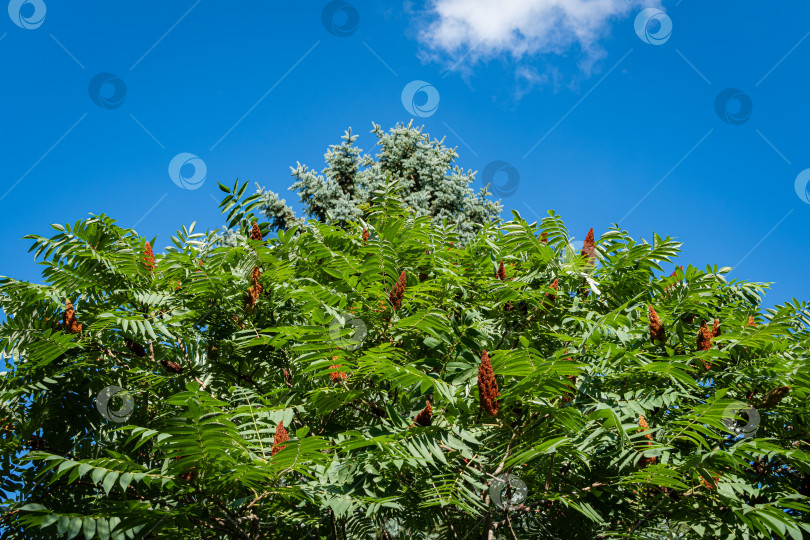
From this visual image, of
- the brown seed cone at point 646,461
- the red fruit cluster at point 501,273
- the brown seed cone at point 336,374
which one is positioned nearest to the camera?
the brown seed cone at point 336,374

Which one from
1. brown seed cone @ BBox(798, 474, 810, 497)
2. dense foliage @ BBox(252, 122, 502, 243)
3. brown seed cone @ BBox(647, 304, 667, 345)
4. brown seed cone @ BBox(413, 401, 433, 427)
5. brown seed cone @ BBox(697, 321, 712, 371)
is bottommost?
brown seed cone @ BBox(798, 474, 810, 497)

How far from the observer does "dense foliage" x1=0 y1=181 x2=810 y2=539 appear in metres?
3.40

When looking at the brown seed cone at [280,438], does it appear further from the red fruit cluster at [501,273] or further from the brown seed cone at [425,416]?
the red fruit cluster at [501,273]

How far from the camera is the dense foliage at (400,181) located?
654 inches

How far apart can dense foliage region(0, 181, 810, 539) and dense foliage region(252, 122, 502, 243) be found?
36.4 feet

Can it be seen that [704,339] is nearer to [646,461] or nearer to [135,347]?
[646,461]

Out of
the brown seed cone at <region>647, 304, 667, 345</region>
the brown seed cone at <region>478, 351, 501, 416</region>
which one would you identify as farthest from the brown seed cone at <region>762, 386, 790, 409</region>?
the brown seed cone at <region>478, 351, 501, 416</region>

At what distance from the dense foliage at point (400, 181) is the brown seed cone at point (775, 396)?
12.1 meters

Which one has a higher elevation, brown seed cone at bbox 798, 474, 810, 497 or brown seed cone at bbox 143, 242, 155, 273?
brown seed cone at bbox 143, 242, 155, 273

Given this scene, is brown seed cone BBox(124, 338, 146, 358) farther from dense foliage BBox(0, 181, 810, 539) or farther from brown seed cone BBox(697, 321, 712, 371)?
brown seed cone BBox(697, 321, 712, 371)

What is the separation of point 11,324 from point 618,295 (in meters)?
4.96

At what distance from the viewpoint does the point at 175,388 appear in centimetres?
475

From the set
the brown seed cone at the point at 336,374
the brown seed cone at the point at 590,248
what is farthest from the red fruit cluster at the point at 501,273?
the brown seed cone at the point at 336,374

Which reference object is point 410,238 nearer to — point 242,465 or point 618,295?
point 618,295
